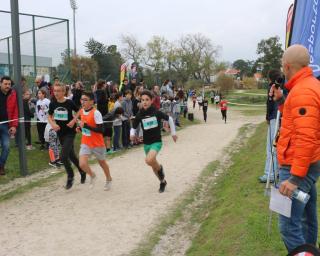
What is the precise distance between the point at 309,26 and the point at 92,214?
13.3 ft

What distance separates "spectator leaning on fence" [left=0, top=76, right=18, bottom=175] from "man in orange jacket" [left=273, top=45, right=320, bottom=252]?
688 cm

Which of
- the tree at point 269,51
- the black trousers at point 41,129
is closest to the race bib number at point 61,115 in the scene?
the black trousers at point 41,129

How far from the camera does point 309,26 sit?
545cm

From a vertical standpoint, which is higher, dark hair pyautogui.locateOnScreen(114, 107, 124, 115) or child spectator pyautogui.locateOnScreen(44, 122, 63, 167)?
dark hair pyautogui.locateOnScreen(114, 107, 124, 115)

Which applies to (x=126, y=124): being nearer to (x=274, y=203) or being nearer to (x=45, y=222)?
(x=45, y=222)

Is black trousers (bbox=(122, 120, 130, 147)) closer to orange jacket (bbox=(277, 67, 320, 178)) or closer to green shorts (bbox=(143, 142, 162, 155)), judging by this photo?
green shorts (bbox=(143, 142, 162, 155))

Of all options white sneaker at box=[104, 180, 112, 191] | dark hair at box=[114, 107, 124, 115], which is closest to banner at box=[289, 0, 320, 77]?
white sneaker at box=[104, 180, 112, 191]

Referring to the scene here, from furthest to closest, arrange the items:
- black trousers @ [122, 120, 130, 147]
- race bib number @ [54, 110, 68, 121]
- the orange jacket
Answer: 1. black trousers @ [122, 120, 130, 147]
2. race bib number @ [54, 110, 68, 121]
3. the orange jacket

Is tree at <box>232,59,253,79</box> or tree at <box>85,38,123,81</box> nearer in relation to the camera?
tree at <box>85,38,123,81</box>

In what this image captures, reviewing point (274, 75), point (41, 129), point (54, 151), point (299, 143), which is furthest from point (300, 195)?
point (41, 129)

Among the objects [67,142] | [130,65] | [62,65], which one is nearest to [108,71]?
[130,65]

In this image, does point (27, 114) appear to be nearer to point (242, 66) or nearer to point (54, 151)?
point (54, 151)

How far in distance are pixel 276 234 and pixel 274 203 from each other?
1520mm

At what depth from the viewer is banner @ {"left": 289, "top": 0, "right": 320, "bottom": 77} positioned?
5391mm
